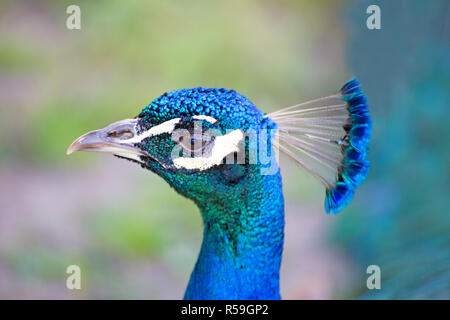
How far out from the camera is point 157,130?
1.15 metres

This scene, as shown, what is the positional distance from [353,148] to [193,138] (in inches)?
13.3

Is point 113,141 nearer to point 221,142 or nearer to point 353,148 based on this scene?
point 221,142

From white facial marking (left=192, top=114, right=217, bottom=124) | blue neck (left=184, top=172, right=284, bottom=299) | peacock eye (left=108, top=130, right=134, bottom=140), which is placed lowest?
blue neck (left=184, top=172, right=284, bottom=299)

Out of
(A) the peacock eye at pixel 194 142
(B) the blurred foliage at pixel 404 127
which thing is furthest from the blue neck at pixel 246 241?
(B) the blurred foliage at pixel 404 127

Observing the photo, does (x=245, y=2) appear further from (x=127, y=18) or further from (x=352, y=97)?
(x=352, y=97)

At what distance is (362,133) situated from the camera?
117cm

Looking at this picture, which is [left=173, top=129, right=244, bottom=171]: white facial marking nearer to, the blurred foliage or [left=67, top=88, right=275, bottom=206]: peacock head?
[left=67, top=88, right=275, bottom=206]: peacock head

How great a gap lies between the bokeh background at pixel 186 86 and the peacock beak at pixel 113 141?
940 mm

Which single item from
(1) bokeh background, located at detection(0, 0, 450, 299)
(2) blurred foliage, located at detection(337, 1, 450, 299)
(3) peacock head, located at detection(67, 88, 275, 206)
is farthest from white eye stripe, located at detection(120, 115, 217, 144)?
(2) blurred foliage, located at detection(337, 1, 450, 299)

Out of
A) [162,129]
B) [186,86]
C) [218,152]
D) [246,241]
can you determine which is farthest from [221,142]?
[186,86]

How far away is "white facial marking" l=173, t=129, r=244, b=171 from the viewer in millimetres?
1146

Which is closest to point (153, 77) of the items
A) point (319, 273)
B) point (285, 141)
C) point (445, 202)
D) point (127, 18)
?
point (127, 18)

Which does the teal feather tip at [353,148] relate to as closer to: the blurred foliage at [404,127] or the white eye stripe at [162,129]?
the white eye stripe at [162,129]

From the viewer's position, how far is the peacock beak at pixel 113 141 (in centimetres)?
115
